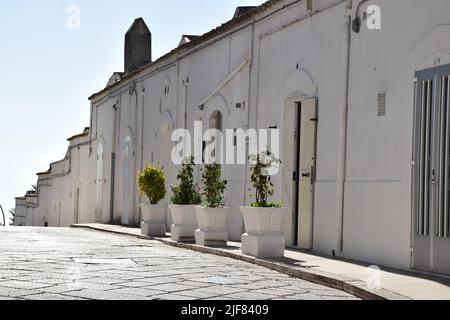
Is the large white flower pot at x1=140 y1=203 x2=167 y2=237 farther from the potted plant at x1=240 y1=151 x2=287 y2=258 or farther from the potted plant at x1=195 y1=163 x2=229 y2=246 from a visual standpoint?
the potted plant at x1=240 y1=151 x2=287 y2=258

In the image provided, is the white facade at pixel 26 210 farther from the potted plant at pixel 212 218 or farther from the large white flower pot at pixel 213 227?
the large white flower pot at pixel 213 227

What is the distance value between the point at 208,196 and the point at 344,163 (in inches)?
139

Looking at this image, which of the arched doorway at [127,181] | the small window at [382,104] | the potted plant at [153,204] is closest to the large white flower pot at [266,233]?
the small window at [382,104]

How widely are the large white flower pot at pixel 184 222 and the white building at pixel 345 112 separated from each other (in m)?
1.14

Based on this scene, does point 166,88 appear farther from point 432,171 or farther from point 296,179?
point 432,171

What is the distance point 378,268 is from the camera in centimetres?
1091

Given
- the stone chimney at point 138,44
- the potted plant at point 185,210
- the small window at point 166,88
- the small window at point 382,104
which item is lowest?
the potted plant at point 185,210

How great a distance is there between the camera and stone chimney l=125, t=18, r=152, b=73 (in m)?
33.7

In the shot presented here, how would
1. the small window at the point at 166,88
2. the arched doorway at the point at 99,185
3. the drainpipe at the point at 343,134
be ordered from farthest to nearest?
the arched doorway at the point at 99,185 < the small window at the point at 166,88 < the drainpipe at the point at 343,134

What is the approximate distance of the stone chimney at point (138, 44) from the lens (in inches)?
1326

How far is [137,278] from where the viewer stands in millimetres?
9344

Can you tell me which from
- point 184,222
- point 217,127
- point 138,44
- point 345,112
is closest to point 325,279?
point 345,112
